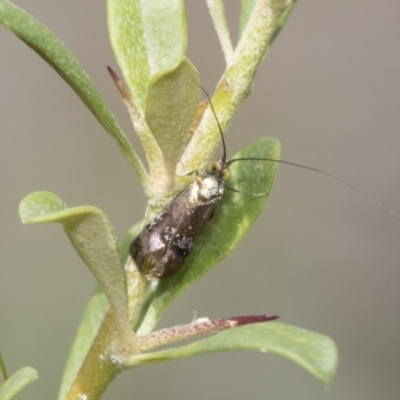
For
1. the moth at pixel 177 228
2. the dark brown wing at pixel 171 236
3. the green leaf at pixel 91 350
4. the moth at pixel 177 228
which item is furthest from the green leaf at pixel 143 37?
the green leaf at pixel 91 350

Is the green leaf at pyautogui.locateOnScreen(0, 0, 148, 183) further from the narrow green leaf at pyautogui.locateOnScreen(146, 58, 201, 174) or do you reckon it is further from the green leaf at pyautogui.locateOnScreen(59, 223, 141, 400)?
the green leaf at pyautogui.locateOnScreen(59, 223, 141, 400)

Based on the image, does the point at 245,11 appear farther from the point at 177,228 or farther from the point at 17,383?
the point at 17,383

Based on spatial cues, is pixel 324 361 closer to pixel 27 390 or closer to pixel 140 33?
pixel 140 33

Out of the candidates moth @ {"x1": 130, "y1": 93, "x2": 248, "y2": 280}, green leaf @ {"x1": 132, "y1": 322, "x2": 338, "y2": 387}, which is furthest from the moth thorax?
green leaf @ {"x1": 132, "y1": 322, "x2": 338, "y2": 387}

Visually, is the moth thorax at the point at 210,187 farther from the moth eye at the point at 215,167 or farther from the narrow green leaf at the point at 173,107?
the narrow green leaf at the point at 173,107

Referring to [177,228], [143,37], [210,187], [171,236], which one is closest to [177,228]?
[177,228]

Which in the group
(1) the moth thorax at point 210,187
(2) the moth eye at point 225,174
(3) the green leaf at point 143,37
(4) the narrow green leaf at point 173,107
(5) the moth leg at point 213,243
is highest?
(3) the green leaf at point 143,37
